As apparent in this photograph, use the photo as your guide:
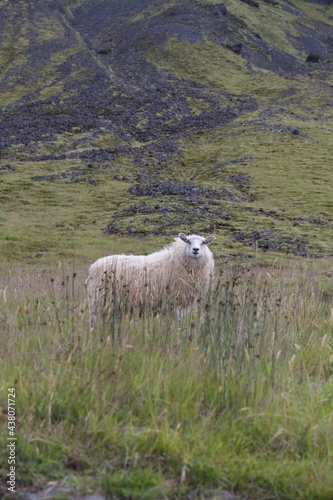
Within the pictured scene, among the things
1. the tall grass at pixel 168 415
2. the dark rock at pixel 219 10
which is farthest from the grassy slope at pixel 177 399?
the dark rock at pixel 219 10

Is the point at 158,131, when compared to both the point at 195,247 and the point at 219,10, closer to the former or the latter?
the point at 195,247

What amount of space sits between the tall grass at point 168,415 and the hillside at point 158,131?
71.1 feet

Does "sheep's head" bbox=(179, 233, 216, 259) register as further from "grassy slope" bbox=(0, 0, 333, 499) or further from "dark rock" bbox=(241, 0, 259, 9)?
"dark rock" bbox=(241, 0, 259, 9)

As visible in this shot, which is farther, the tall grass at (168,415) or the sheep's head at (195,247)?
the sheep's head at (195,247)

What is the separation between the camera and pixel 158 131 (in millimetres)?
69688

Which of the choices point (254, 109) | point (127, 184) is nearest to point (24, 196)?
point (127, 184)

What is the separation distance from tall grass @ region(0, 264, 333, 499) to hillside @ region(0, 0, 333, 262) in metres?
21.7

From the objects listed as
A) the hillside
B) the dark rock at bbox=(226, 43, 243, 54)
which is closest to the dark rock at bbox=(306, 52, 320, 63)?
the hillside

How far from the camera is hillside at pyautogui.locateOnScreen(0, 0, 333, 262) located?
111 ft

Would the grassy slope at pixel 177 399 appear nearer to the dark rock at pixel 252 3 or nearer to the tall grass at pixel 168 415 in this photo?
the tall grass at pixel 168 415

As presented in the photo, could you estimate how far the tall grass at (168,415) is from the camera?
3.71 meters

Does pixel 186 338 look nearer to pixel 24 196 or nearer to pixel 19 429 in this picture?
pixel 19 429

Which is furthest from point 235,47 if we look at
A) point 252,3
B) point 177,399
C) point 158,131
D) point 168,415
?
point 168,415

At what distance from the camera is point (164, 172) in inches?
2120
